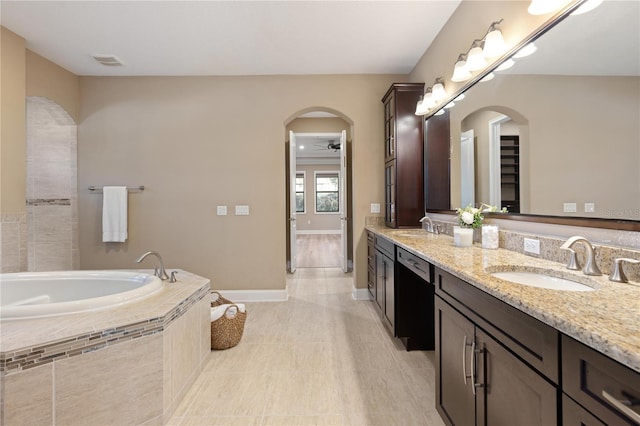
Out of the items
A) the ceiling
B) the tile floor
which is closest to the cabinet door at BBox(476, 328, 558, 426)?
the tile floor

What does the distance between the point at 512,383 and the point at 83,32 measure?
152 inches

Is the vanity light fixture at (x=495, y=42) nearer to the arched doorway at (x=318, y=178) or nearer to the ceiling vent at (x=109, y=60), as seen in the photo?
the arched doorway at (x=318, y=178)

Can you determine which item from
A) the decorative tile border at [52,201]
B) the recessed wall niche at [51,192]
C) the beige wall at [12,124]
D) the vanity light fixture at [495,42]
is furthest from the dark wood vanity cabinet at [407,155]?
the decorative tile border at [52,201]

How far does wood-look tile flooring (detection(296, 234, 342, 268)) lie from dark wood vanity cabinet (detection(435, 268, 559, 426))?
405 centimetres

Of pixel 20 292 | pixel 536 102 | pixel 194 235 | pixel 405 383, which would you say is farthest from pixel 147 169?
pixel 536 102

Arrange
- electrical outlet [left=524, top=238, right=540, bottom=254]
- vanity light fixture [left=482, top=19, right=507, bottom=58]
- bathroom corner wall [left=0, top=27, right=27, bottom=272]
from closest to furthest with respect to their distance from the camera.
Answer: electrical outlet [left=524, top=238, right=540, bottom=254]
vanity light fixture [left=482, top=19, right=507, bottom=58]
bathroom corner wall [left=0, top=27, right=27, bottom=272]

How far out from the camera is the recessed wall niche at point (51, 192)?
351cm

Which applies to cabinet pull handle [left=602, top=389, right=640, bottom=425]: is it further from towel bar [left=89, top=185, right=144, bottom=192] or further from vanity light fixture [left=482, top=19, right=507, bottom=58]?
towel bar [left=89, top=185, right=144, bottom=192]

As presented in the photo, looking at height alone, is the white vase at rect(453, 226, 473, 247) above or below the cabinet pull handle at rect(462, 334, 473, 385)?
above

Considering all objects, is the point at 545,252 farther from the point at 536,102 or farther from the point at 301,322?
the point at 301,322

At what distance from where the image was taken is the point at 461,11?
2309 millimetres

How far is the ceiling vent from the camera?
3.09 m

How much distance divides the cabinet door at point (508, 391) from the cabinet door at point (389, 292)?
1222 mm

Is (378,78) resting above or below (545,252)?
above
